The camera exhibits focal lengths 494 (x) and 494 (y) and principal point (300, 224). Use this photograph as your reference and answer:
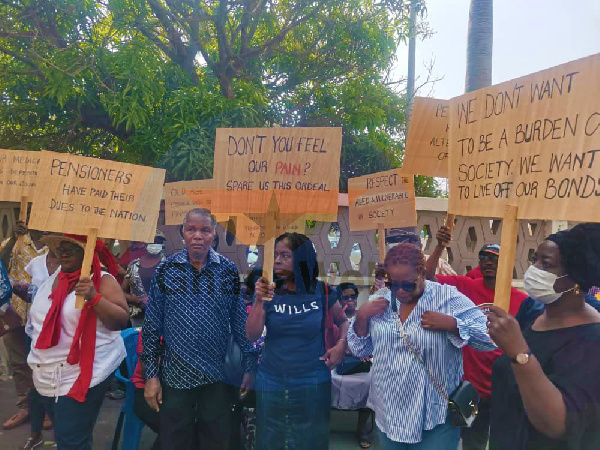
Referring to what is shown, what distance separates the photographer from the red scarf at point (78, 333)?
2797mm

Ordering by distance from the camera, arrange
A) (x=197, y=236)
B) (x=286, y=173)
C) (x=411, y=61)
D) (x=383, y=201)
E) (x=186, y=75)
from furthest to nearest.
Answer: (x=411, y=61) < (x=186, y=75) < (x=383, y=201) < (x=286, y=173) < (x=197, y=236)

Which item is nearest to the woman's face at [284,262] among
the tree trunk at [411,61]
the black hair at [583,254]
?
the black hair at [583,254]

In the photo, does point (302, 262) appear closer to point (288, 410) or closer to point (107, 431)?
point (288, 410)

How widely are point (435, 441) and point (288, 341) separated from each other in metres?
1.01

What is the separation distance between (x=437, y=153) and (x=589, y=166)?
1.87m

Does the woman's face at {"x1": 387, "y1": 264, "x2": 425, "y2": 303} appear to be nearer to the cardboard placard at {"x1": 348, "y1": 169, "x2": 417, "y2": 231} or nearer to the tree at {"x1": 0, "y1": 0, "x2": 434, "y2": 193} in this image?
the cardboard placard at {"x1": 348, "y1": 169, "x2": 417, "y2": 231}

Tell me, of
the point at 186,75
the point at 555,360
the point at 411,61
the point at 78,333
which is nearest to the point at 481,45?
the point at 186,75

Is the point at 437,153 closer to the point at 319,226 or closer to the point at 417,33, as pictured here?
the point at 319,226

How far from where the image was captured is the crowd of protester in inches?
75.7

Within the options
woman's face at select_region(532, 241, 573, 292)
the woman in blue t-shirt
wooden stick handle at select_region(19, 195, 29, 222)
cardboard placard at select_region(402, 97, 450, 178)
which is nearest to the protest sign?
cardboard placard at select_region(402, 97, 450, 178)

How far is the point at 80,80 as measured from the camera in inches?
295

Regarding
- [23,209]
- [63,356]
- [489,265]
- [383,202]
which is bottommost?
[63,356]

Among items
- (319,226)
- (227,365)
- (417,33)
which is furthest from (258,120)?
(227,365)

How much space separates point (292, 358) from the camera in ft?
9.76
